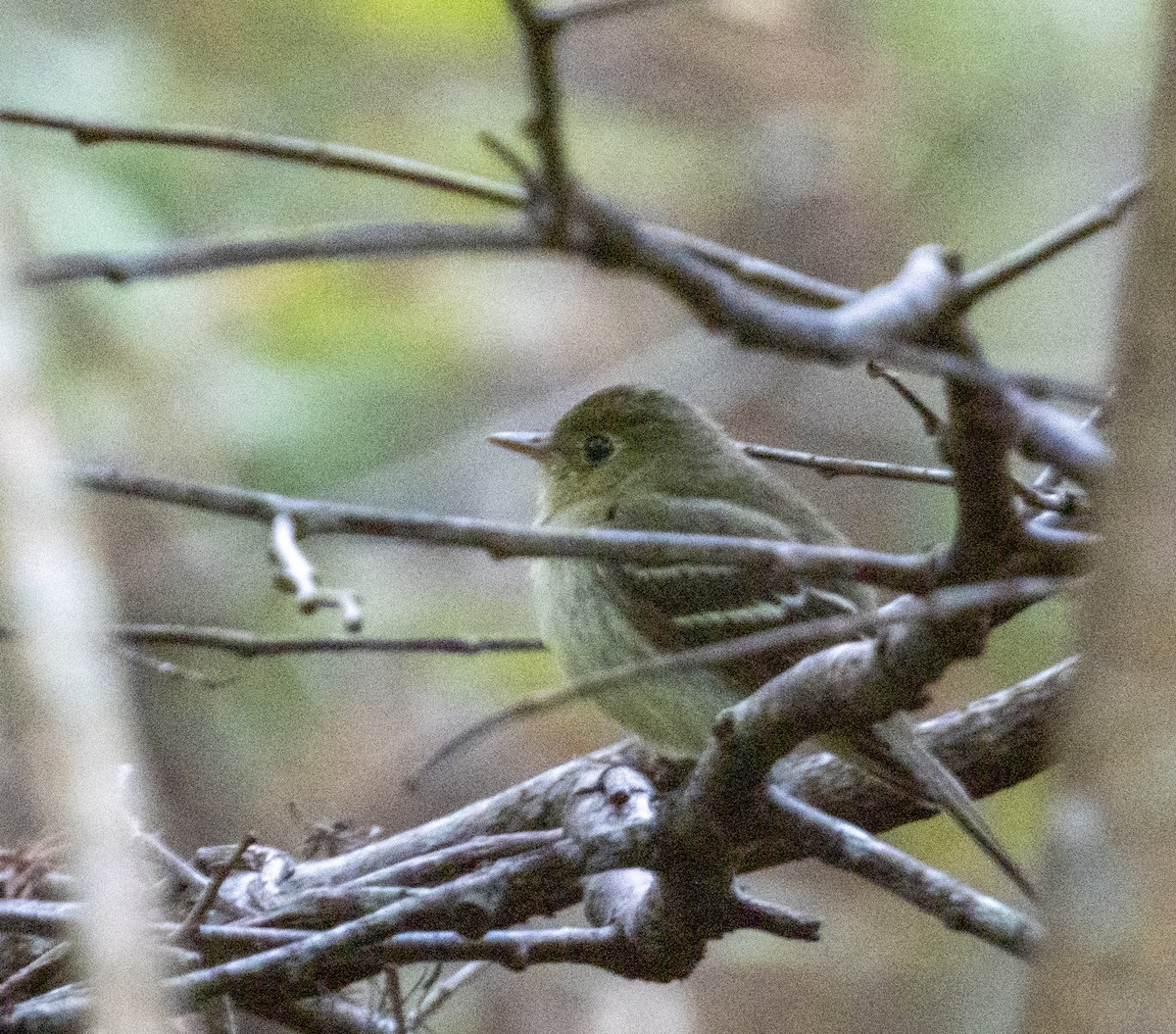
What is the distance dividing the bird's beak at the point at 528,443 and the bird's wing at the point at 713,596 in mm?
600

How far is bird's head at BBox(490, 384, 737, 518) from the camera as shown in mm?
4828

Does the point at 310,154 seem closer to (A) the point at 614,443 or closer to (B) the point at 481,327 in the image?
(A) the point at 614,443

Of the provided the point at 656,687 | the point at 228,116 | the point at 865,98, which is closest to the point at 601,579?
the point at 656,687

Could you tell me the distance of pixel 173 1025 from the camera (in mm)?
3047

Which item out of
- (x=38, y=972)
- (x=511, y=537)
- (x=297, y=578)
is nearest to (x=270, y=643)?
(x=297, y=578)

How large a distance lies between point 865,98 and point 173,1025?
22.1ft

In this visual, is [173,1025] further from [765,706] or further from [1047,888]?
[1047,888]

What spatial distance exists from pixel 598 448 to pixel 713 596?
0.79m

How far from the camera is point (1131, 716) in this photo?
125cm

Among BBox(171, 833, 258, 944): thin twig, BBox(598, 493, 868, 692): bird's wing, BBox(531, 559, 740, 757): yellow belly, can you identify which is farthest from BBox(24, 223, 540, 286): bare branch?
BBox(598, 493, 868, 692): bird's wing

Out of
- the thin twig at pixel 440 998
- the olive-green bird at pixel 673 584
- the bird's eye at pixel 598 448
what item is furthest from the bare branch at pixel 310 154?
the bird's eye at pixel 598 448

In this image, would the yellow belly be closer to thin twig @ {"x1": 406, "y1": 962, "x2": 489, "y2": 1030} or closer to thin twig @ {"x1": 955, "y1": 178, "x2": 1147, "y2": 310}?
A: thin twig @ {"x1": 406, "y1": 962, "x2": 489, "y2": 1030}

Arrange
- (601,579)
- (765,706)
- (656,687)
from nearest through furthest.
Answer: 1. (765,706)
2. (656,687)
3. (601,579)

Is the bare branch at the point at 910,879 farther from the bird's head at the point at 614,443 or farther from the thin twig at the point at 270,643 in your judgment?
the bird's head at the point at 614,443
